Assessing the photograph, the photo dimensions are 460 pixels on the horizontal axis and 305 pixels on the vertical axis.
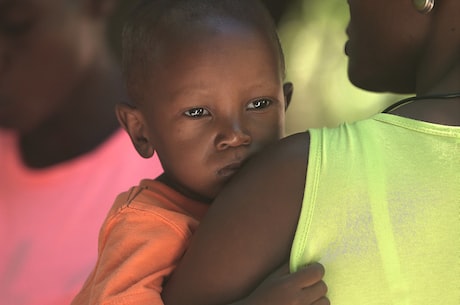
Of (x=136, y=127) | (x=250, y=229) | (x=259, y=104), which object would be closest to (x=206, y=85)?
(x=259, y=104)

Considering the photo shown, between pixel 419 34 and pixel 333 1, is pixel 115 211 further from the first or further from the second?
pixel 333 1

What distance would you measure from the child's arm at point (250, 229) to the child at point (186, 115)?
0.55ft

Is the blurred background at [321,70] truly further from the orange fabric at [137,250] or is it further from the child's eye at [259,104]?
the orange fabric at [137,250]

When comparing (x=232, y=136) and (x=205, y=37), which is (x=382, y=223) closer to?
(x=232, y=136)

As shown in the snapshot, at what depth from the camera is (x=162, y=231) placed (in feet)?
5.32

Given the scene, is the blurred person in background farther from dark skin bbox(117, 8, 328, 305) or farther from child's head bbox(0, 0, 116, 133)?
dark skin bbox(117, 8, 328, 305)

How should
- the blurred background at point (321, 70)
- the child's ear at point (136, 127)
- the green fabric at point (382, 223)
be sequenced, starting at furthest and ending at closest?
the blurred background at point (321, 70) < the child's ear at point (136, 127) < the green fabric at point (382, 223)

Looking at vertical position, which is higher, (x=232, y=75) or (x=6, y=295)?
(x=232, y=75)

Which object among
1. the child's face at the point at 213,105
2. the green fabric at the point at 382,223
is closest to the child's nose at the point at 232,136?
the child's face at the point at 213,105

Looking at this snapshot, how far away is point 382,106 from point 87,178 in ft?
6.22

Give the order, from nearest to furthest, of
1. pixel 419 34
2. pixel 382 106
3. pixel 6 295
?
1. pixel 419 34
2. pixel 6 295
3. pixel 382 106

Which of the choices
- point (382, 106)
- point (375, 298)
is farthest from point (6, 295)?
point (382, 106)

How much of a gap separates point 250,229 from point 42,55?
1.82 m

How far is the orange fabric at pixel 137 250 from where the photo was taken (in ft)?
5.10
